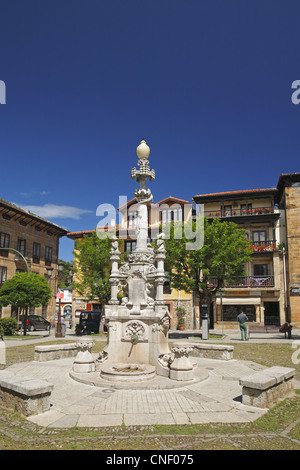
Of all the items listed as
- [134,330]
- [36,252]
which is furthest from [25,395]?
[36,252]

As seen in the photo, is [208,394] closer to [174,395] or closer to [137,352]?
[174,395]

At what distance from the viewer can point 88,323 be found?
28.5m

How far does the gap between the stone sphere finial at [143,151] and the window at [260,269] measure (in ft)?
91.6

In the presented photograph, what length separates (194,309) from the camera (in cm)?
3369

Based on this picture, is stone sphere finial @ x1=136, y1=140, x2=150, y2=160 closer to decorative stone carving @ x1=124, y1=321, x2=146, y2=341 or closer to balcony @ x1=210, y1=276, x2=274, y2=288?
decorative stone carving @ x1=124, y1=321, x2=146, y2=341

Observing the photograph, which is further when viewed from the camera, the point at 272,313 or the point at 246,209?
the point at 246,209

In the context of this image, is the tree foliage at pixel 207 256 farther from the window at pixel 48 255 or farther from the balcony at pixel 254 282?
the window at pixel 48 255

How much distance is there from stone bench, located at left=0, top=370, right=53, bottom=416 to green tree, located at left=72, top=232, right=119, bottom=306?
19.6 metres

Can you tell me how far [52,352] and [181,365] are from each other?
6.11 meters

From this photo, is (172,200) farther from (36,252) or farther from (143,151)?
(143,151)

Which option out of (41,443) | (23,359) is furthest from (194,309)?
(41,443)

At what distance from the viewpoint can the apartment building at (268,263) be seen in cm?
3375

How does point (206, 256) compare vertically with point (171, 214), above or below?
below

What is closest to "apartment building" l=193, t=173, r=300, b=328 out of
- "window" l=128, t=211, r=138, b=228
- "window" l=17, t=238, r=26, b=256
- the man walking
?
"window" l=128, t=211, r=138, b=228
